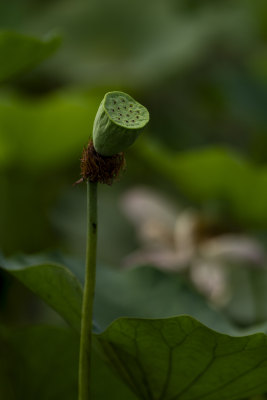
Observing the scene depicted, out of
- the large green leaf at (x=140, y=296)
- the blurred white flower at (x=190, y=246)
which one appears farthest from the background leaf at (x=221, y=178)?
the large green leaf at (x=140, y=296)

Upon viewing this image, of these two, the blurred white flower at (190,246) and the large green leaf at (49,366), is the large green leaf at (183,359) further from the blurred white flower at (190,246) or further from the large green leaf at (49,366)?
the blurred white flower at (190,246)

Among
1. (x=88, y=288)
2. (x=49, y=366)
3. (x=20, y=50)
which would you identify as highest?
(x=20, y=50)

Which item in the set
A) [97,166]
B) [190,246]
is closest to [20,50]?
[97,166]

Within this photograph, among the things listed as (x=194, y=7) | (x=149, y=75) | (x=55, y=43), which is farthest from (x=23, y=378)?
(x=194, y=7)

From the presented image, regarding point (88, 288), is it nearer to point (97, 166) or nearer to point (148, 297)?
point (97, 166)

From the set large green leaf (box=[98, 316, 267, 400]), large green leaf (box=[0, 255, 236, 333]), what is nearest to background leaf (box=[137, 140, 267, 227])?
large green leaf (box=[0, 255, 236, 333])

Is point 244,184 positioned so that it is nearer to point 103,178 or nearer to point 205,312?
point 205,312
